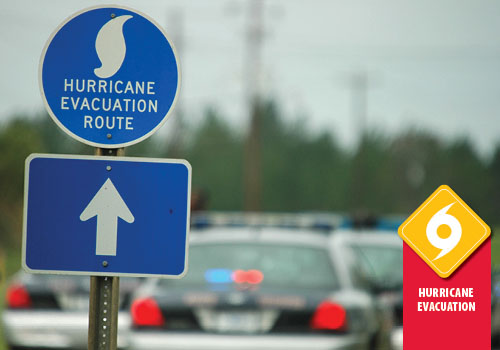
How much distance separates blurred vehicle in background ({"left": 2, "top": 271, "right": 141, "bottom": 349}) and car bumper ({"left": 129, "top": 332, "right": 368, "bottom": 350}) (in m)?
2.02

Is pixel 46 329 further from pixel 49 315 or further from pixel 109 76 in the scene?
pixel 109 76

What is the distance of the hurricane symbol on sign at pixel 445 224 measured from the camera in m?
4.39

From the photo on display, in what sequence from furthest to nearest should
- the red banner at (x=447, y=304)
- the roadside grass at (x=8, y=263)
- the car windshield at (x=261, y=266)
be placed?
the roadside grass at (x=8, y=263) → the car windshield at (x=261, y=266) → the red banner at (x=447, y=304)

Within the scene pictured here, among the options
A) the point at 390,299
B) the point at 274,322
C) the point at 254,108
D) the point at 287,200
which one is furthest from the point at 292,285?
the point at 287,200

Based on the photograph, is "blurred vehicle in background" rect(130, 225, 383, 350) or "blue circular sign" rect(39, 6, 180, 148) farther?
"blurred vehicle in background" rect(130, 225, 383, 350)

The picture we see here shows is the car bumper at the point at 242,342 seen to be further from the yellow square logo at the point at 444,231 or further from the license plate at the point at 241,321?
the yellow square logo at the point at 444,231

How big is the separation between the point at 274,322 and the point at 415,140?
88.3 meters

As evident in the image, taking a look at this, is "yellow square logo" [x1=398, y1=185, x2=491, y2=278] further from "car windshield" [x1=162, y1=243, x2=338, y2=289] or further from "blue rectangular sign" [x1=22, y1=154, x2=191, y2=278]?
"car windshield" [x1=162, y1=243, x2=338, y2=289]

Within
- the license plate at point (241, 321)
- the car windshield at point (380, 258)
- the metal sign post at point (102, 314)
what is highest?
the car windshield at point (380, 258)

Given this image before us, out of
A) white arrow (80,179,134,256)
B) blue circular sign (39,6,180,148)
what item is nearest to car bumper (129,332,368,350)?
white arrow (80,179,134,256)

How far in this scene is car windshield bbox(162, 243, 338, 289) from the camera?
7.51m

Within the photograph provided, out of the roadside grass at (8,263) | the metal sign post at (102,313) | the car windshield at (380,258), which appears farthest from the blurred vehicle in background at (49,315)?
the roadside grass at (8,263)

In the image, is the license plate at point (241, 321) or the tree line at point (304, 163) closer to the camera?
the license plate at point (241, 321)

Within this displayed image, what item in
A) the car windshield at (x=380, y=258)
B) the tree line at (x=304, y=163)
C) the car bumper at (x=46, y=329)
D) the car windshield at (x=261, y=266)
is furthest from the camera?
the tree line at (x=304, y=163)
